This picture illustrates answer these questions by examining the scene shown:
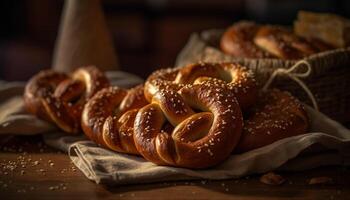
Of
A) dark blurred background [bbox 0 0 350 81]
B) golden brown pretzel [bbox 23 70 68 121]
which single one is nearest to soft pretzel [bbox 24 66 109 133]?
golden brown pretzel [bbox 23 70 68 121]

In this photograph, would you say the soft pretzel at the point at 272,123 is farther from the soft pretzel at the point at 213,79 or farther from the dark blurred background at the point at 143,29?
the dark blurred background at the point at 143,29

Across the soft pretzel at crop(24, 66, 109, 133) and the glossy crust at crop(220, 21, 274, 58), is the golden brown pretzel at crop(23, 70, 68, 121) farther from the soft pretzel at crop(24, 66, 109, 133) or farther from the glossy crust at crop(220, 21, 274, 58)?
the glossy crust at crop(220, 21, 274, 58)

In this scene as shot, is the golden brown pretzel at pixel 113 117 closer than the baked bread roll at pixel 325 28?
Yes

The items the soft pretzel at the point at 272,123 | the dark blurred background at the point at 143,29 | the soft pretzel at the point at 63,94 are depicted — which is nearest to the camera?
the soft pretzel at the point at 272,123

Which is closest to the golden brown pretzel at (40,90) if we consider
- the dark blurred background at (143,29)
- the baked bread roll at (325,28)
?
the baked bread roll at (325,28)

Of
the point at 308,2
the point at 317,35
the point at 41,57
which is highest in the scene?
the point at 317,35

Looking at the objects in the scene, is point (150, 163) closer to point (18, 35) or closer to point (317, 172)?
point (317, 172)

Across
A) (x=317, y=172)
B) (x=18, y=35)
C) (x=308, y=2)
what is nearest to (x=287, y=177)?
(x=317, y=172)
